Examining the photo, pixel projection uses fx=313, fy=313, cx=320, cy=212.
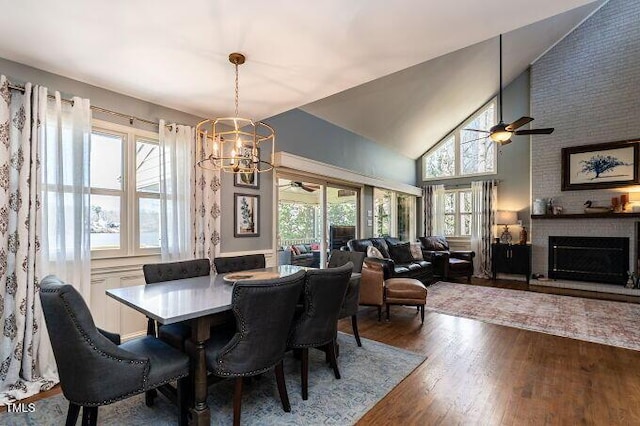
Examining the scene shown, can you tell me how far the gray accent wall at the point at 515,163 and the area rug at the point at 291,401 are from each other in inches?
233

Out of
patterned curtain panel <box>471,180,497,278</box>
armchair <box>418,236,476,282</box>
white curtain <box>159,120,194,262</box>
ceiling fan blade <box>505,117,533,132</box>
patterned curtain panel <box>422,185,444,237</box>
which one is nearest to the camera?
white curtain <box>159,120,194,262</box>

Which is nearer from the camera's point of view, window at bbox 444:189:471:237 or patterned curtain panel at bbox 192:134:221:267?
patterned curtain panel at bbox 192:134:221:267

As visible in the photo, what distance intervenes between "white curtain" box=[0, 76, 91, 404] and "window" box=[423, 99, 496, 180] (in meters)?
7.74

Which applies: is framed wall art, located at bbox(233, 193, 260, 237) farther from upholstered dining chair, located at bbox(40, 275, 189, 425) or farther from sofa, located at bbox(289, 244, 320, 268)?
upholstered dining chair, located at bbox(40, 275, 189, 425)

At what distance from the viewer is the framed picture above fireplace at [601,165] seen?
5875 millimetres

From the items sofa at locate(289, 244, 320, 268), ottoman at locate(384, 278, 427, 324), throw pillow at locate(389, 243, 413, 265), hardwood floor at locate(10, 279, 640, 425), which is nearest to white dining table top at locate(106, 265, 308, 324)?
hardwood floor at locate(10, 279, 640, 425)

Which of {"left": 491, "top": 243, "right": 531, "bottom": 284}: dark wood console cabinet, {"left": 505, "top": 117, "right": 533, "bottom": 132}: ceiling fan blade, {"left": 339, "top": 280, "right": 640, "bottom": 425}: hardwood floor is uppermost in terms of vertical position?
{"left": 505, "top": 117, "right": 533, "bottom": 132}: ceiling fan blade

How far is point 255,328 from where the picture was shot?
1.82 m

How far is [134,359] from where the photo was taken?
1.65 metres

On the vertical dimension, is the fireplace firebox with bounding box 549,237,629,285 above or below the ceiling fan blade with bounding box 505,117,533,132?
below

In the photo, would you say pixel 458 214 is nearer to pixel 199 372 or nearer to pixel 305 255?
pixel 305 255

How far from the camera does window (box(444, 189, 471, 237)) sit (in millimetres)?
7934

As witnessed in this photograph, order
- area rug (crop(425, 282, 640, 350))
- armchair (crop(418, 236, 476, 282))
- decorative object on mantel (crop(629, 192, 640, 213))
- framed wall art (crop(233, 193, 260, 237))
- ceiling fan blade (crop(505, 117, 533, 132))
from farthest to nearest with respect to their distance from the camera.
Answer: armchair (crop(418, 236, 476, 282)) → decorative object on mantel (crop(629, 192, 640, 213)) → ceiling fan blade (crop(505, 117, 533, 132)) → framed wall art (crop(233, 193, 260, 237)) → area rug (crop(425, 282, 640, 350))

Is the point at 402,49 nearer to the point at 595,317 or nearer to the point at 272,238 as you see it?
the point at 272,238
